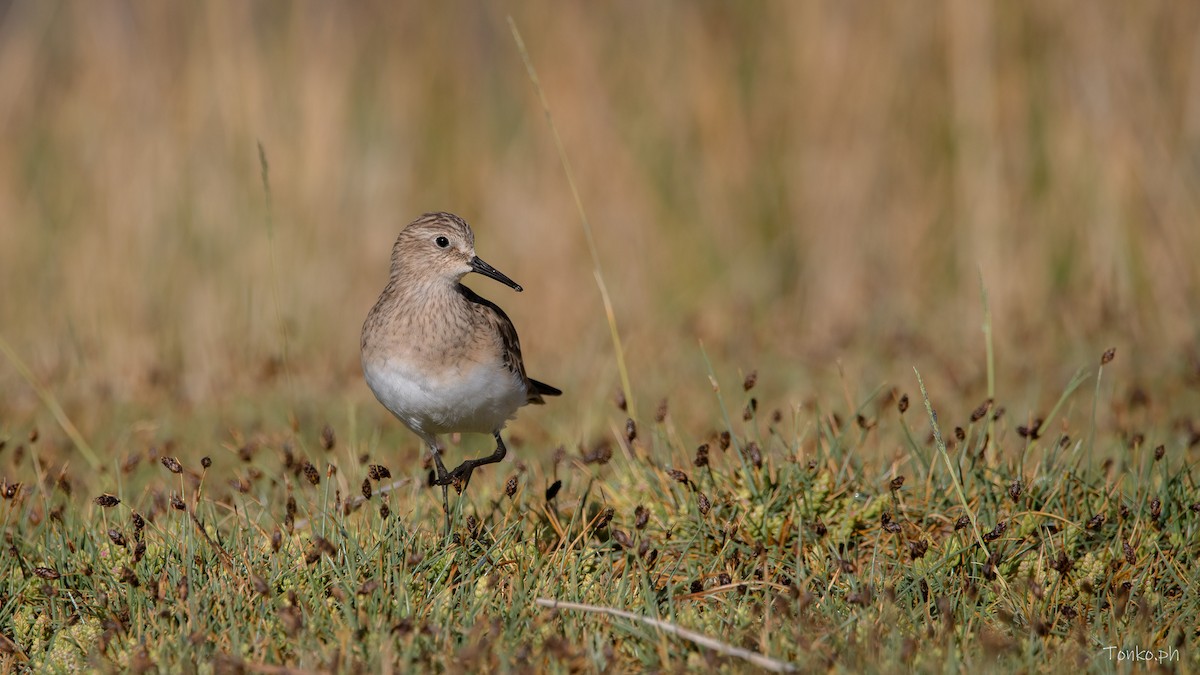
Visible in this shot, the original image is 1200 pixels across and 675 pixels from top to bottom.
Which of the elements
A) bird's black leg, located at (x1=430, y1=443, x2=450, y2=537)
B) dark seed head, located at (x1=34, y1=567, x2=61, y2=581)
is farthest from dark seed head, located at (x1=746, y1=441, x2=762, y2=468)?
dark seed head, located at (x1=34, y1=567, x2=61, y2=581)

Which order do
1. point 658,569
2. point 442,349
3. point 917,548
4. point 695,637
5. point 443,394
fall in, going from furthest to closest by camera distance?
point 442,349 < point 443,394 < point 658,569 < point 917,548 < point 695,637

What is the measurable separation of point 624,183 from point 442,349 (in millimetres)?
4312

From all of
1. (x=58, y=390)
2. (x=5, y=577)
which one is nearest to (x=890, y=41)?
(x=58, y=390)

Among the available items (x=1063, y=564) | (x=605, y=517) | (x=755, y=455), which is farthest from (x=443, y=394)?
(x=1063, y=564)

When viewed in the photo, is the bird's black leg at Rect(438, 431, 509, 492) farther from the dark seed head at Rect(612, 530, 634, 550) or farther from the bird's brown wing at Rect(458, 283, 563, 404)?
the dark seed head at Rect(612, 530, 634, 550)

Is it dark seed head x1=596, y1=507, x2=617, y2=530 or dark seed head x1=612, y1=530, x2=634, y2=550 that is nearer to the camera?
dark seed head x1=612, y1=530, x2=634, y2=550

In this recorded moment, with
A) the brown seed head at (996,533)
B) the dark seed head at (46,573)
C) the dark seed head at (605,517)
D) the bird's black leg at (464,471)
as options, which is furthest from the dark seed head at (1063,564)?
the dark seed head at (46,573)

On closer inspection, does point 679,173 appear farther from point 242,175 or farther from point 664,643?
point 664,643

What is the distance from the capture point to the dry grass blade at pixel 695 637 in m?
3.61

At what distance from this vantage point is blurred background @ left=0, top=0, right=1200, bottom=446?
8234 mm

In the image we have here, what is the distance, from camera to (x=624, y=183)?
906cm

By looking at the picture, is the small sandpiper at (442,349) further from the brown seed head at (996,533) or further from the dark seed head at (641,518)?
the brown seed head at (996,533)

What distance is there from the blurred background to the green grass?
9.44 feet

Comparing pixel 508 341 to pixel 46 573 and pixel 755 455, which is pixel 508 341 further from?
pixel 46 573
